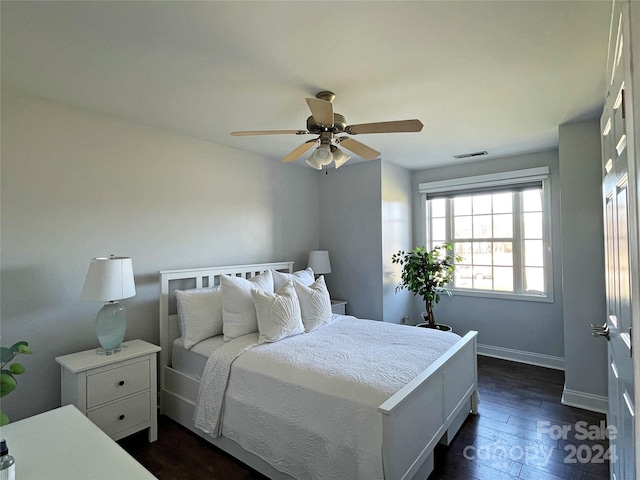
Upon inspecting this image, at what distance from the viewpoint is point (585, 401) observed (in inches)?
110

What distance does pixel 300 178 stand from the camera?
430 centimetres

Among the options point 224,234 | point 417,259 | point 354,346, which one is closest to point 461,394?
point 354,346

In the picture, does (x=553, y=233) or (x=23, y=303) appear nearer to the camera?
(x=23, y=303)

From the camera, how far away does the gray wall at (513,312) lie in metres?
3.67

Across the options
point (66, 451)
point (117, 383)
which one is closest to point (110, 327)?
point (117, 383)

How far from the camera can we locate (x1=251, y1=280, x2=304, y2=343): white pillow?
246 centimetres

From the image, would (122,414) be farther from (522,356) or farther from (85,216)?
(522,356)

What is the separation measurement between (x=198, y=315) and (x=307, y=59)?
2039mm

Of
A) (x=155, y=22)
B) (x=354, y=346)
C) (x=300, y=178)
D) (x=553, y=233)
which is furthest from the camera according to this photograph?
(x=300, y=178)

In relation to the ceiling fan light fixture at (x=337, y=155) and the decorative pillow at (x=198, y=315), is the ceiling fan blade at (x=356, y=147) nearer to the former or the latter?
the ceiling fan light fixture at (x=337, y=155)

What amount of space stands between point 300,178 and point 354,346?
8.48 ft

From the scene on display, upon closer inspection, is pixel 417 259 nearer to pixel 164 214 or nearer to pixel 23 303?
pixel 164 214

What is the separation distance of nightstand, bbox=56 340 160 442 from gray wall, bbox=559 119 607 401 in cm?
351

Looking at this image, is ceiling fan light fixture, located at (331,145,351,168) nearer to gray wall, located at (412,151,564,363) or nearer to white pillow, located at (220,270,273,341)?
white pillow, located at (220,270,273,341)
